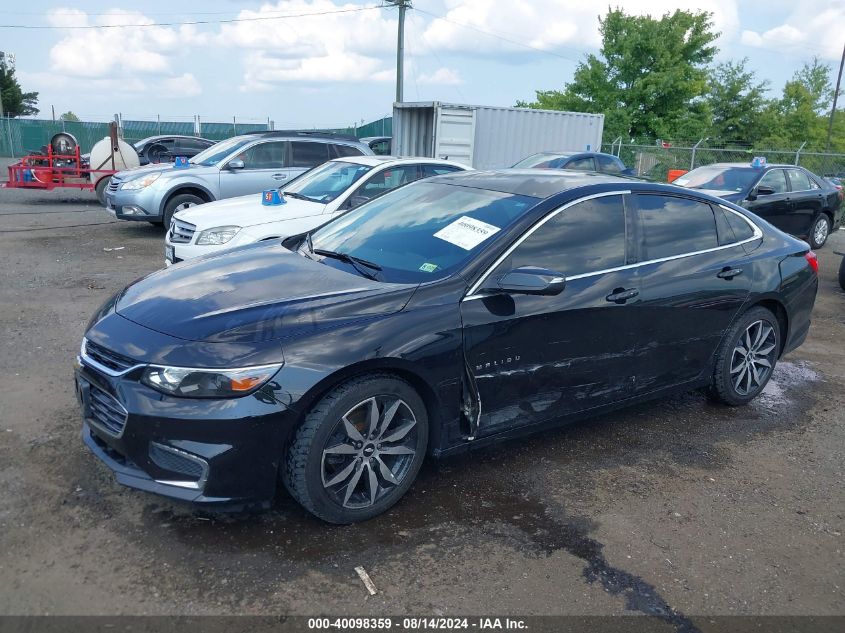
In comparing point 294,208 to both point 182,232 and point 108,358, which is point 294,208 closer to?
point 182,232

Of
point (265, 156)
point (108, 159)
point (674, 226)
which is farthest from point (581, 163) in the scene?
point (674, 226)

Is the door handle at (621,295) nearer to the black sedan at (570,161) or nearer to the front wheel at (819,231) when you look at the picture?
the front wheel at (819,231)

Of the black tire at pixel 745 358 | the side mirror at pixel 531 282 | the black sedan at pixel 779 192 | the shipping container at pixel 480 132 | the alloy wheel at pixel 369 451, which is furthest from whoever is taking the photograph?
the shipping container at pixel 480 132

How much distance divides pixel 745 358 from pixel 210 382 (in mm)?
3826

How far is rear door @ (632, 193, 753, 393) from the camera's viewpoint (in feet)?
14.2

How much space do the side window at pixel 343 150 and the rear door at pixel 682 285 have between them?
27.3 feet

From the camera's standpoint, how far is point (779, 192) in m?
11.9

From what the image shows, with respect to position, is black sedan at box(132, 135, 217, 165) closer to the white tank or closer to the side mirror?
the white tank

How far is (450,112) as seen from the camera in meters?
16.3

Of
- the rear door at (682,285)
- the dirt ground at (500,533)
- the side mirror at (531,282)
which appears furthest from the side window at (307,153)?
the side mirror at (531,282)

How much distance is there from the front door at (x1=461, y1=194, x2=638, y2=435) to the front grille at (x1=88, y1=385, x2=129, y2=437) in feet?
5.37

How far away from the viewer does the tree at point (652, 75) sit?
3781cm

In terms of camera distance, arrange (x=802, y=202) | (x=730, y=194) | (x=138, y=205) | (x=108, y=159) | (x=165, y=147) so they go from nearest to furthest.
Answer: (x=138, y=205) → (x=730, y=194) → (x=802, y=202) → (x=108, y=159) → (x=165, y=147)

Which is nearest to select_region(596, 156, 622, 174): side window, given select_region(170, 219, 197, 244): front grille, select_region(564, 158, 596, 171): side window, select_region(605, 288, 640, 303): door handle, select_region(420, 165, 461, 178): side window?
select_region(564, 158, 596, 171): side window
